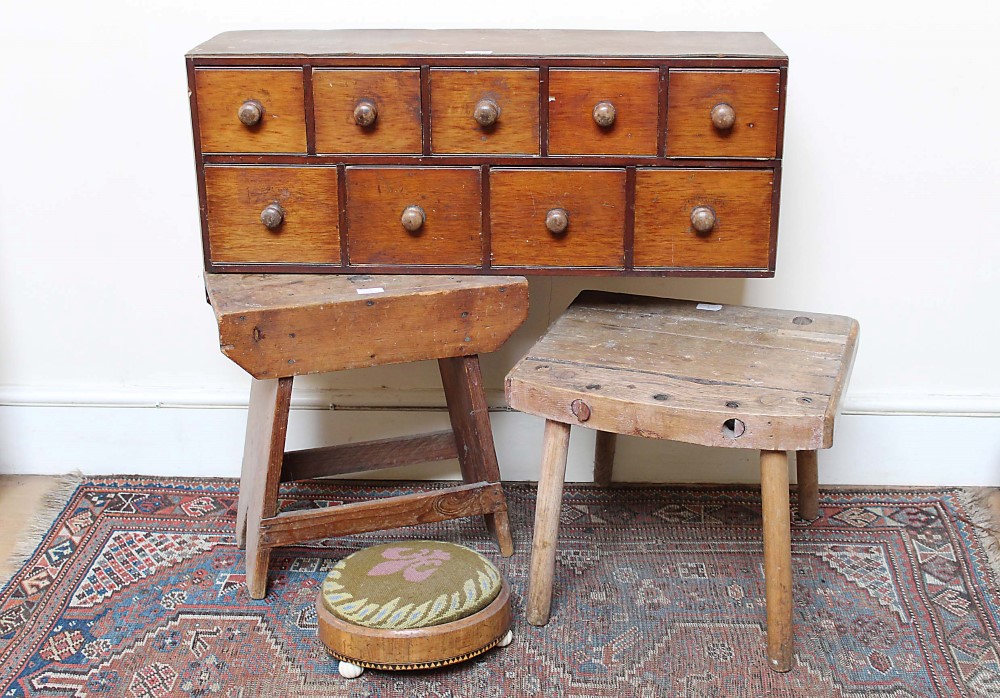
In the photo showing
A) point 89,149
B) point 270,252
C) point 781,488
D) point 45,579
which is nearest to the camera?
point 781,488

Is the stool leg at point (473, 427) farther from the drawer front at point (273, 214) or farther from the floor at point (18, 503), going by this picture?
the floor at point (18, 503)

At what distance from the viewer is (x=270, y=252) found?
1.89 meters

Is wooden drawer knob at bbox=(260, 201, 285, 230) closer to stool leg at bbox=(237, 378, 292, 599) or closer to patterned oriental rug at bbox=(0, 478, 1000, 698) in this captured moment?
stool leg at bbox=(237, 378, 292, 599)

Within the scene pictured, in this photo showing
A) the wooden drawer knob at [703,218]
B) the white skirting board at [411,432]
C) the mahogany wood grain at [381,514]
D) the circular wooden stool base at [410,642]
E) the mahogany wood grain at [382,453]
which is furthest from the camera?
the white skirting board at [411,432]

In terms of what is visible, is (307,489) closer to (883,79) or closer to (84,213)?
(84,213)

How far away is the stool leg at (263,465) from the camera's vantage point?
6.10 feet

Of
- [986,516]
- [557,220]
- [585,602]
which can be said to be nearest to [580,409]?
[557,220]

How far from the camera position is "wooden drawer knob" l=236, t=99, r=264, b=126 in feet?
5.82

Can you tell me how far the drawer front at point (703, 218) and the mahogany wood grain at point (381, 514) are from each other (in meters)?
0.52

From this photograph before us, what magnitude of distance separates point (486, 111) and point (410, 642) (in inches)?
33.0

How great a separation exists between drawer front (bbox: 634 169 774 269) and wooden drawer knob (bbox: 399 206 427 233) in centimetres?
36

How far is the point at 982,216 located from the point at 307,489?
1.50 meters

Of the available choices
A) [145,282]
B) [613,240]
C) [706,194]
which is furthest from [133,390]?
[706,194]

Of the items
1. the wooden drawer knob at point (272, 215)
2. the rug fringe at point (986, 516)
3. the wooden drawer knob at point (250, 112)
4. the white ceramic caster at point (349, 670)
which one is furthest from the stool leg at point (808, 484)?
the wooden drawer knob at point (250, 112)
